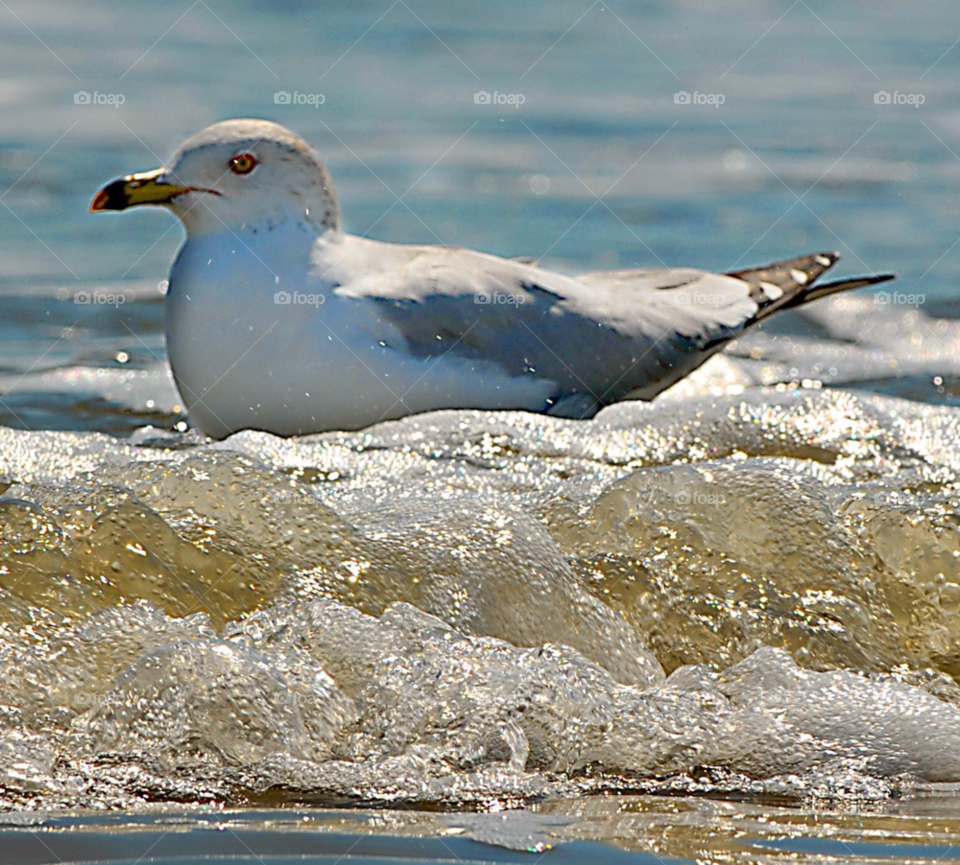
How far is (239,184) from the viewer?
209 inches

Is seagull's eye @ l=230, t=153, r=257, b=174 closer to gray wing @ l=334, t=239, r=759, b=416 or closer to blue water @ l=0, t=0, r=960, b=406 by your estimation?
gray wing @ l=334, t=239, r=759, b=416

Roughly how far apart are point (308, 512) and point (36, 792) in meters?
1.06

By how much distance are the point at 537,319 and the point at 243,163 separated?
1.13 m

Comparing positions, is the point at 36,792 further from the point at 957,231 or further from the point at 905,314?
the point at 957,231

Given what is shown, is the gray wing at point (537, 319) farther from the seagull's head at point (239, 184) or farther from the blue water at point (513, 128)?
the blue water at point (513, 128)

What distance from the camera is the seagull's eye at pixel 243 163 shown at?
528 cm

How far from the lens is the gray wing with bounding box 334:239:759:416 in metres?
5.12

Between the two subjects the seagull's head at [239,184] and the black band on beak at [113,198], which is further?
the seagull's head at [239,184]

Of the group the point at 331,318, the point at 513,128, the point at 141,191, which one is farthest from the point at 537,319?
the point at 513,128

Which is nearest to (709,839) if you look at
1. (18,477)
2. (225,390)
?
(18,477)

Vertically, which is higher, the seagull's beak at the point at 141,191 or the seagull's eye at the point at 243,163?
the seagull's eye at the point at 243,163

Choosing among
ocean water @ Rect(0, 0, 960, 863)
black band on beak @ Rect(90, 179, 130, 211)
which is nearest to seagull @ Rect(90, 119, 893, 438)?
black band on beak @ Rect(90, 179, 130, 211)

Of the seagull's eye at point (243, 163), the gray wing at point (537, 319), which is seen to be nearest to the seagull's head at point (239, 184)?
the seagull's eye at point (243, 163)

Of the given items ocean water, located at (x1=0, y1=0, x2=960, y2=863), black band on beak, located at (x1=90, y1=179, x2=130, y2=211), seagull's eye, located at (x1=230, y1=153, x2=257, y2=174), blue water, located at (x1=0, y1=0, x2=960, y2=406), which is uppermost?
blue water, located at (x1=0, y1=0, x2=960, y2=406)
